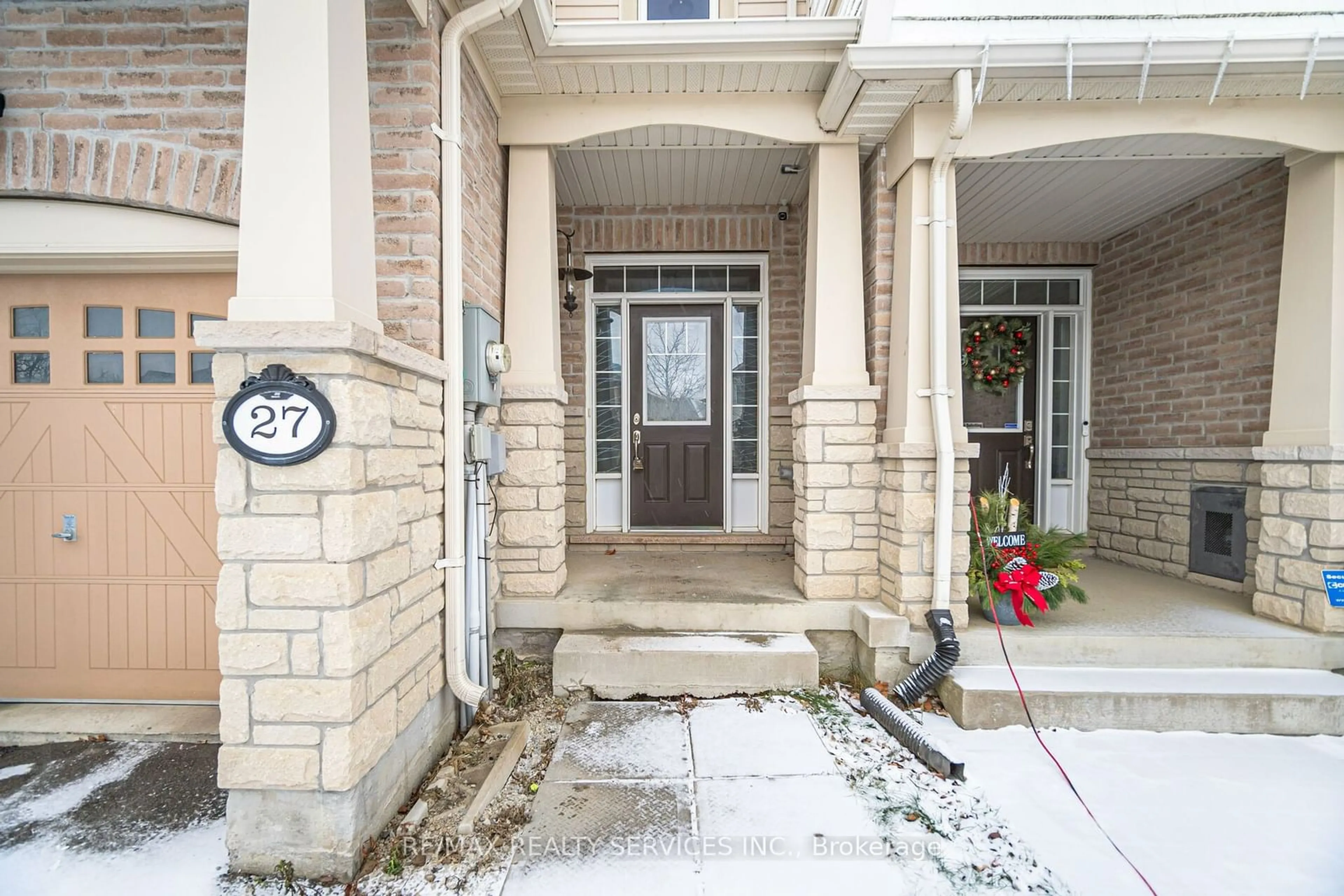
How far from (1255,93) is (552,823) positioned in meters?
4.43

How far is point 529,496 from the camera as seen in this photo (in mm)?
2965

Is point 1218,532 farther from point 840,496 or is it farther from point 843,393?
point 843,393

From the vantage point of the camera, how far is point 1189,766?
7.36 feet

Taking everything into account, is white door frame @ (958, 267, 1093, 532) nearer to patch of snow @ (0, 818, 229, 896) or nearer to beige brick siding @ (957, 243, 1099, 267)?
beige brick siding @ (957, 243, 1099, 267)

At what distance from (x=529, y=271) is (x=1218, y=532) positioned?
457 cm

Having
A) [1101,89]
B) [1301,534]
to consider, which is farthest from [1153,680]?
[1101,89]

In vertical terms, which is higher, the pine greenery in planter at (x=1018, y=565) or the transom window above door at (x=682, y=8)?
the transom window above door at (x=682, y=8)

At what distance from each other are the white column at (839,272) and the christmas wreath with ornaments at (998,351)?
221 cm

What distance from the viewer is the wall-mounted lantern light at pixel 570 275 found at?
399 cm

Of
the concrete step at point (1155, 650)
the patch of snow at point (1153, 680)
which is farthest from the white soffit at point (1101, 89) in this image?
the patch of snow at point (1153, 680)

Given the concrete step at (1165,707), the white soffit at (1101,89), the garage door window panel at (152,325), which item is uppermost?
the white soffit at (1101,89)

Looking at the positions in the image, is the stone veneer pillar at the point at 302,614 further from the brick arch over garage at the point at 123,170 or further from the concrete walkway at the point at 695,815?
the brick arch over garage at the point at 123,170

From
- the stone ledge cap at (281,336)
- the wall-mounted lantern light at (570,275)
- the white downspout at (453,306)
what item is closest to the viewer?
the stone ledge cap at (281,336)

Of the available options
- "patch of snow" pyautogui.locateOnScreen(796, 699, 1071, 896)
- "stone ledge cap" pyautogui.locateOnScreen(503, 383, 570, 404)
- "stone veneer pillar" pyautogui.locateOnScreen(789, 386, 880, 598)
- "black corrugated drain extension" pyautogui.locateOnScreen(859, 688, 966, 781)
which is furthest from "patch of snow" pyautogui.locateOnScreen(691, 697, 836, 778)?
"stone ledge cap" pyautogui.locateOnScreen(503, 383, 570, 404)
